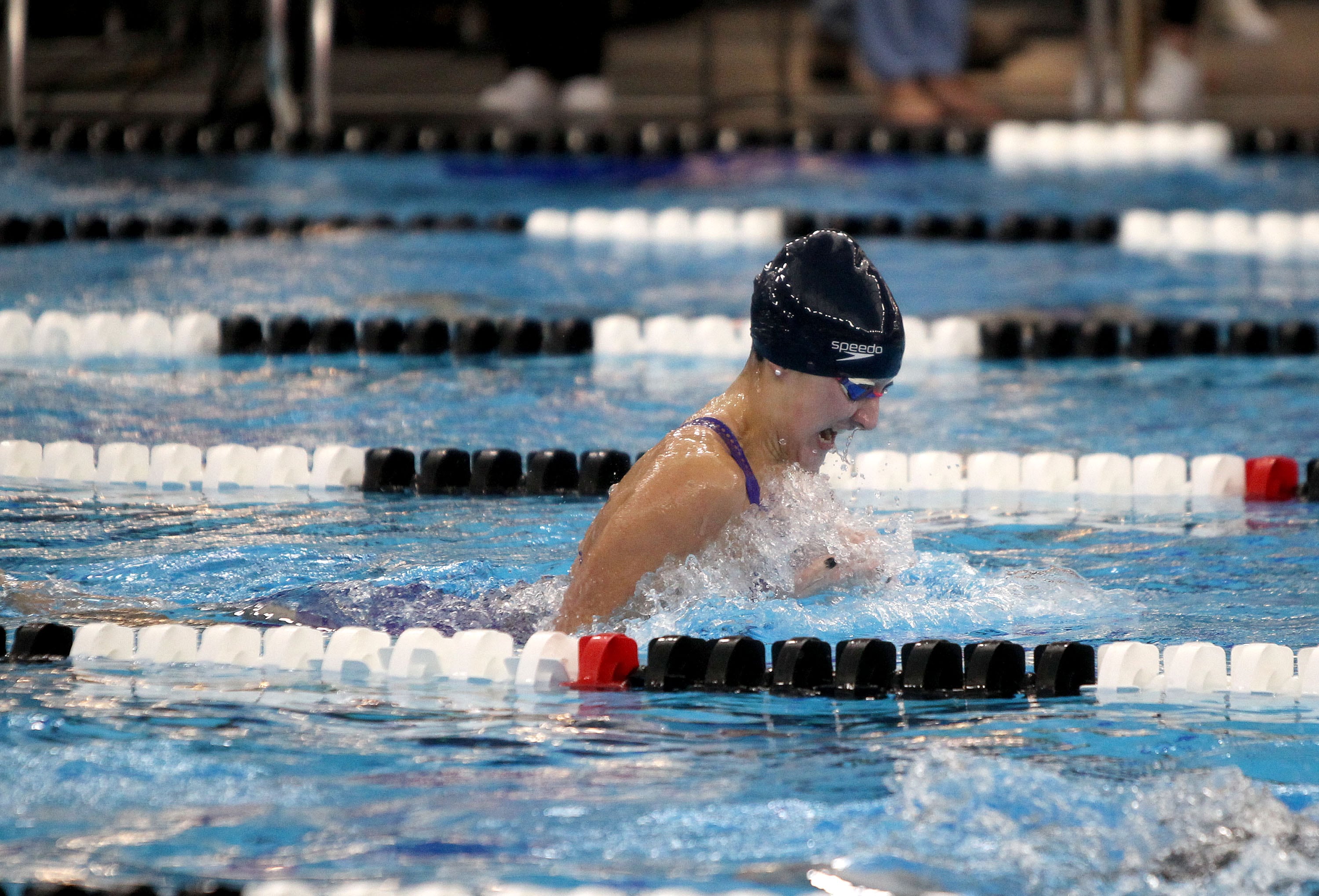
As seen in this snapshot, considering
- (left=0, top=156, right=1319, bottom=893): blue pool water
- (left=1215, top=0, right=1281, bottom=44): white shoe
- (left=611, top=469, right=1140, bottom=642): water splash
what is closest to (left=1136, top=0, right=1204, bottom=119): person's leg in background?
(left=1215, top=0, right=1281, bottom=44): white shoe

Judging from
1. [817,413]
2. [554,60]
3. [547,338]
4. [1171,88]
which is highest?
[554,60]

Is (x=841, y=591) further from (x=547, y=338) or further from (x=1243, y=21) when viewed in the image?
Answer: (x=1243, y=21)

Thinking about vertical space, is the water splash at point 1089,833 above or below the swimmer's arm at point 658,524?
below

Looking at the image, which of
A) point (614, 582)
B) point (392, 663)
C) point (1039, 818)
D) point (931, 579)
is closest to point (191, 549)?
point (392, 663)

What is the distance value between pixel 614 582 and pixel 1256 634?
123 centimetres

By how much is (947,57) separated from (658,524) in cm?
788

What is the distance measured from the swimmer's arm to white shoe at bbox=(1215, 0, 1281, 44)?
1084 centimetres

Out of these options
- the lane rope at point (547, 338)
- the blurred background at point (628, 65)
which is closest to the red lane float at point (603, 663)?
the lane rope at point (547, 338)

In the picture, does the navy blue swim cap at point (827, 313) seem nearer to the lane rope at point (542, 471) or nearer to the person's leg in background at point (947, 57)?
the lane rope at point (542, 471)

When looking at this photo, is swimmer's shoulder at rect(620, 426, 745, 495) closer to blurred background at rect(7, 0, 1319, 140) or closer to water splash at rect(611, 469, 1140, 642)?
water splash at rect(611, 469, 1140, 642)

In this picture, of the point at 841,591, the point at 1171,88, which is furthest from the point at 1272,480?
the point at 1171,88

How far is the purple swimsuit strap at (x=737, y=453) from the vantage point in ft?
10.6

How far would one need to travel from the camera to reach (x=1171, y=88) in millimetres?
10781

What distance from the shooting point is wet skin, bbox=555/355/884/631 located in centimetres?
311
